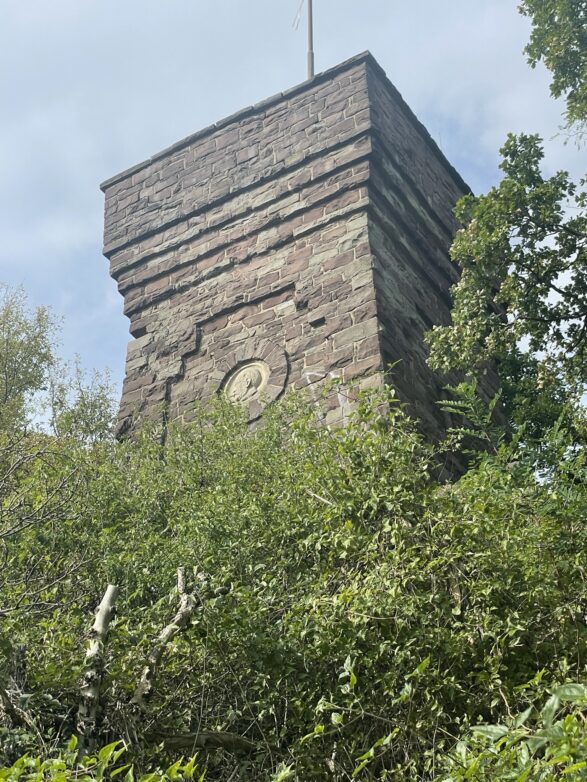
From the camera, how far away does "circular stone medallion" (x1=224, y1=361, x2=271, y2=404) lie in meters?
9.12

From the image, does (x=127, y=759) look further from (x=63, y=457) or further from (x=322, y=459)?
(x=63, y=457)

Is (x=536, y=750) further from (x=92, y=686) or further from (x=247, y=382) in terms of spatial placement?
(x=247, y=382)

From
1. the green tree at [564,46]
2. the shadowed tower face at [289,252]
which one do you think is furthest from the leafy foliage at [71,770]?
the green tree at [564,46]

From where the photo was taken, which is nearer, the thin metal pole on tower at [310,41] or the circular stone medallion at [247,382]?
the circular stone medallion at [247,382]

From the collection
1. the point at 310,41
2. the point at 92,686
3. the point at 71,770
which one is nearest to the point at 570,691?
the point at 71,770

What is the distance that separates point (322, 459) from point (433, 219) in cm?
579

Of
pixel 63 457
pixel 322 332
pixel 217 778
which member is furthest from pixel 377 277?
pixel 217 778

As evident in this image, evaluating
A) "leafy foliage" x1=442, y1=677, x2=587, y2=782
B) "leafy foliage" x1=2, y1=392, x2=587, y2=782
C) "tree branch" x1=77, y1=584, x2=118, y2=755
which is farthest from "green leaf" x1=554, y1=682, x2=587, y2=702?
"tree branch" x1=77, y1=584, x2=118, y2=755

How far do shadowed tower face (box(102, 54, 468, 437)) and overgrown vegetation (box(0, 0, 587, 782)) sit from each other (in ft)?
7.34

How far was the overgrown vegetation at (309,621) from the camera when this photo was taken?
11.9 feet

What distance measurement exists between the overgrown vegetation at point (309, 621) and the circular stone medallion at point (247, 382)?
7.24 ft

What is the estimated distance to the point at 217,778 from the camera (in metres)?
3.94

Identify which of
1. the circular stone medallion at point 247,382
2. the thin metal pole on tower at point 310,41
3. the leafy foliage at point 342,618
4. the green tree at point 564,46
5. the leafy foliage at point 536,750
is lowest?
the leafy foliage at point 536,750

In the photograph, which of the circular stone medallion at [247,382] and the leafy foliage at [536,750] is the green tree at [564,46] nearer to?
the circular stone medallion at [247,382]
